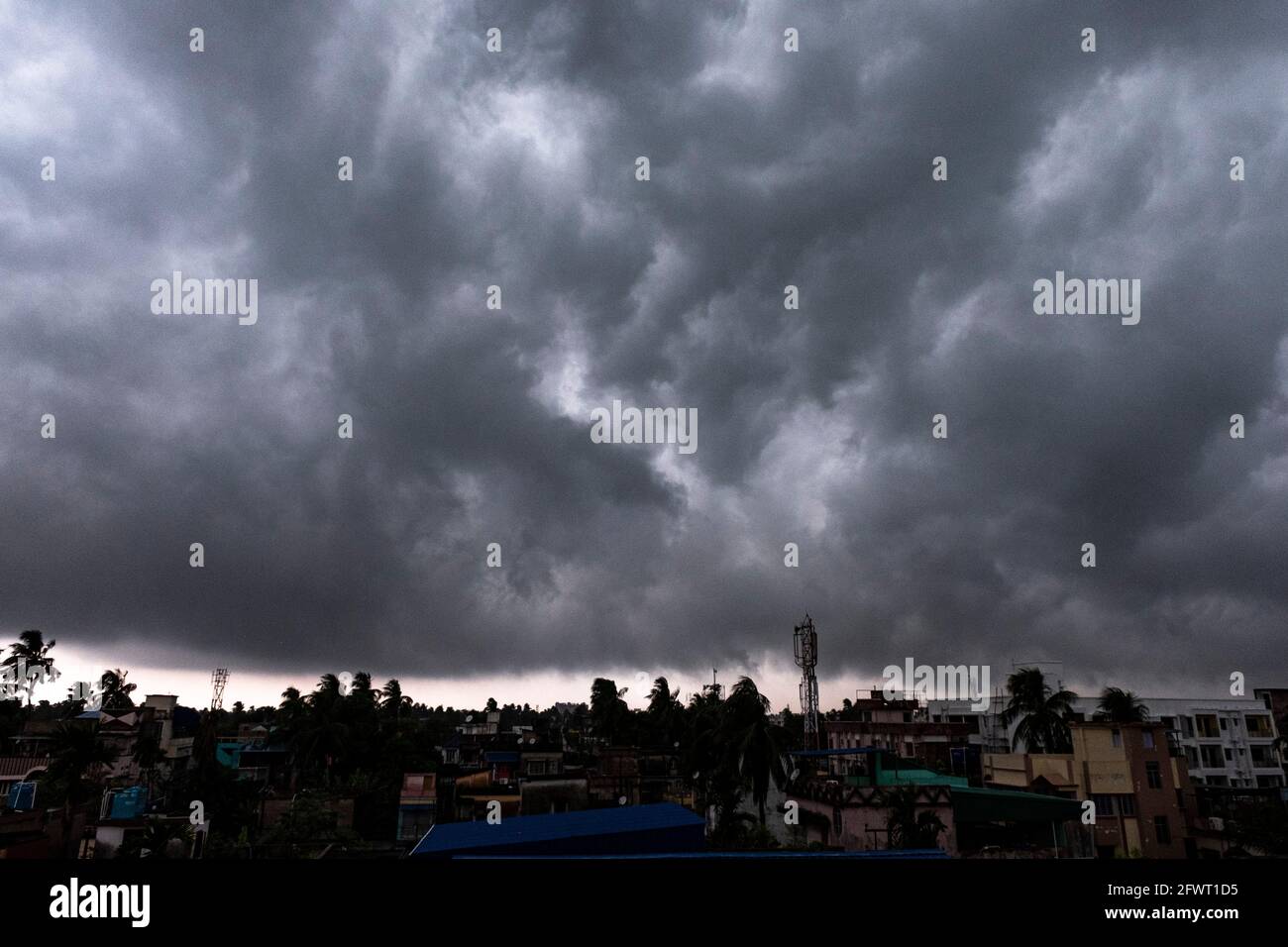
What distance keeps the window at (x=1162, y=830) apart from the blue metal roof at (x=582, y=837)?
3510 cm

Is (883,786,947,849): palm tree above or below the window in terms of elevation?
above

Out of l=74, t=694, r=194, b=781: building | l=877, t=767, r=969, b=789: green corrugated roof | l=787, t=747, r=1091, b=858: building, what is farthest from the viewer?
l=74, t=694, r=194, b=781: building

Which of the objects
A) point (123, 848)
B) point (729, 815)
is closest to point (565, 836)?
point (729, 815)

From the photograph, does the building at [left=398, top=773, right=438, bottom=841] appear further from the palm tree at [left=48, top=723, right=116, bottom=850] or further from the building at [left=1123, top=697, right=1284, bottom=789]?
the building at [left=1123, top=697, right=1284, bottom=789]

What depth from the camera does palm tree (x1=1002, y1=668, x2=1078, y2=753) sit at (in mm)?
63719

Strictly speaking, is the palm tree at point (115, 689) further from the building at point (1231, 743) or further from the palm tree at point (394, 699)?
the building at point (1231, 743)

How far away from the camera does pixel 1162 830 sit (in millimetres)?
47312

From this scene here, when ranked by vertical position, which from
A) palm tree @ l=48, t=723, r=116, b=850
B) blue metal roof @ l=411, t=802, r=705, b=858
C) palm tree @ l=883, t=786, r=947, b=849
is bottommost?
palm tree @ l=883, t=786, r=947, b=849

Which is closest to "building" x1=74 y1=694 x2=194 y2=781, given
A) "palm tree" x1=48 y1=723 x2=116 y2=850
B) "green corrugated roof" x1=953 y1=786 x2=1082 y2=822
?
"palm tree" x1=48 y1=723 x2=116 y2=850

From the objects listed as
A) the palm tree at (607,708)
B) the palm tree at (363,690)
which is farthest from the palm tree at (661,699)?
the palm tree at (363,690)

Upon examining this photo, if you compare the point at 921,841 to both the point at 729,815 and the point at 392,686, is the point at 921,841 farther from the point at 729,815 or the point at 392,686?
the point at 392,686

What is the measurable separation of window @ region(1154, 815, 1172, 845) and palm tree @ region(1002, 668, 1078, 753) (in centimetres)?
1219

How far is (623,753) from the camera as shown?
6456cm
